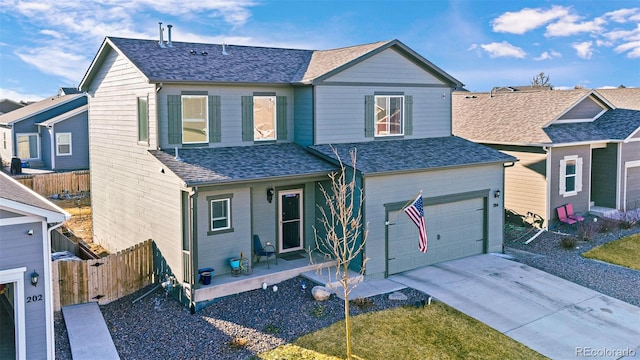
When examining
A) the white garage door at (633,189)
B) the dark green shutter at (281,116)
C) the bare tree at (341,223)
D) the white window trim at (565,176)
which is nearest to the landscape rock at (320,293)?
the bare tree at (341,223)

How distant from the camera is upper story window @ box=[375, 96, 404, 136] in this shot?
57.3ft

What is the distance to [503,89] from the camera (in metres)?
34.0

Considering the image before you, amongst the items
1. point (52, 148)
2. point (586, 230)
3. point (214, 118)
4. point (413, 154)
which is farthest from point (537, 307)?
point (52, 148)

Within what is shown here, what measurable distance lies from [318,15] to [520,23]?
553 inches

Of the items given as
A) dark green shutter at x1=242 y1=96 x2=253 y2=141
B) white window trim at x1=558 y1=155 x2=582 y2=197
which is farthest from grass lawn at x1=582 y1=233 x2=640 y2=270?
dark green shutter at x1=242 y1=96 x2=253 y2=141

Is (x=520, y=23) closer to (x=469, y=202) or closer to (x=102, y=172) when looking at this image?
(x=469, y=202)

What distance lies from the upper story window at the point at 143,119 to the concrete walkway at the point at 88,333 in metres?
4.73

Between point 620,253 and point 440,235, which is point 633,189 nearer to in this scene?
point 620,253

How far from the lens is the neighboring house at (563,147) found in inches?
837

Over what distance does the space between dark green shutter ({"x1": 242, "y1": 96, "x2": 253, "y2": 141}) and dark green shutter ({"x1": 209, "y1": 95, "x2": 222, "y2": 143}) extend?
78 centimetres

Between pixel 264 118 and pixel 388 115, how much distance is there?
4.21m

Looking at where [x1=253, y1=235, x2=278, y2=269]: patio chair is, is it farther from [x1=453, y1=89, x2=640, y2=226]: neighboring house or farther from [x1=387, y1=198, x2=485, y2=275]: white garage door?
[x1=453, y1=89, x2=640, y2=226]: neighboring house

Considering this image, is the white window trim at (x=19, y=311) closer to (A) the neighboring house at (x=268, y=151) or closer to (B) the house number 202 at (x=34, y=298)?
(B) the house number 202 at (x=34, y=298)

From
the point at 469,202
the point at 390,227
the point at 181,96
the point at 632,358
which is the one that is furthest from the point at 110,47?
the point at 632,358
